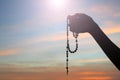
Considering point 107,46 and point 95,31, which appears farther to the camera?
point 95,31

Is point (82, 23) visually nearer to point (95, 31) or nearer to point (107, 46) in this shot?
point (95, 31)

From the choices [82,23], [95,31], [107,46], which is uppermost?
[82,23]

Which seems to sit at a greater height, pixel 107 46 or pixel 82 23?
pixel 82 23

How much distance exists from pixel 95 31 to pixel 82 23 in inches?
31.5

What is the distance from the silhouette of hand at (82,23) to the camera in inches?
463

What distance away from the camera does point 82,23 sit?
1183 centimetres

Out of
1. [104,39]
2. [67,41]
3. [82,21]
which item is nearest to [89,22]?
[82,21]

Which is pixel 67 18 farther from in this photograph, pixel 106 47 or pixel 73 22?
pixel 106 47

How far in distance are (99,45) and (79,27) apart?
4.64 feet

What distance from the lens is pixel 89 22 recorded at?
11.7 m

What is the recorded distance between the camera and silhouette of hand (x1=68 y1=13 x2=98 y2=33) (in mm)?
11758

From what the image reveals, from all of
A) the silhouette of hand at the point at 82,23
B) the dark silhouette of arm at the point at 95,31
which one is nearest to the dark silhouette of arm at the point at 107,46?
the dark silhouette of arm at the point at 95,31

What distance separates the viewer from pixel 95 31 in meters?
11.9

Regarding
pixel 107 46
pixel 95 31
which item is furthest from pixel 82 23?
pixel 107 46
